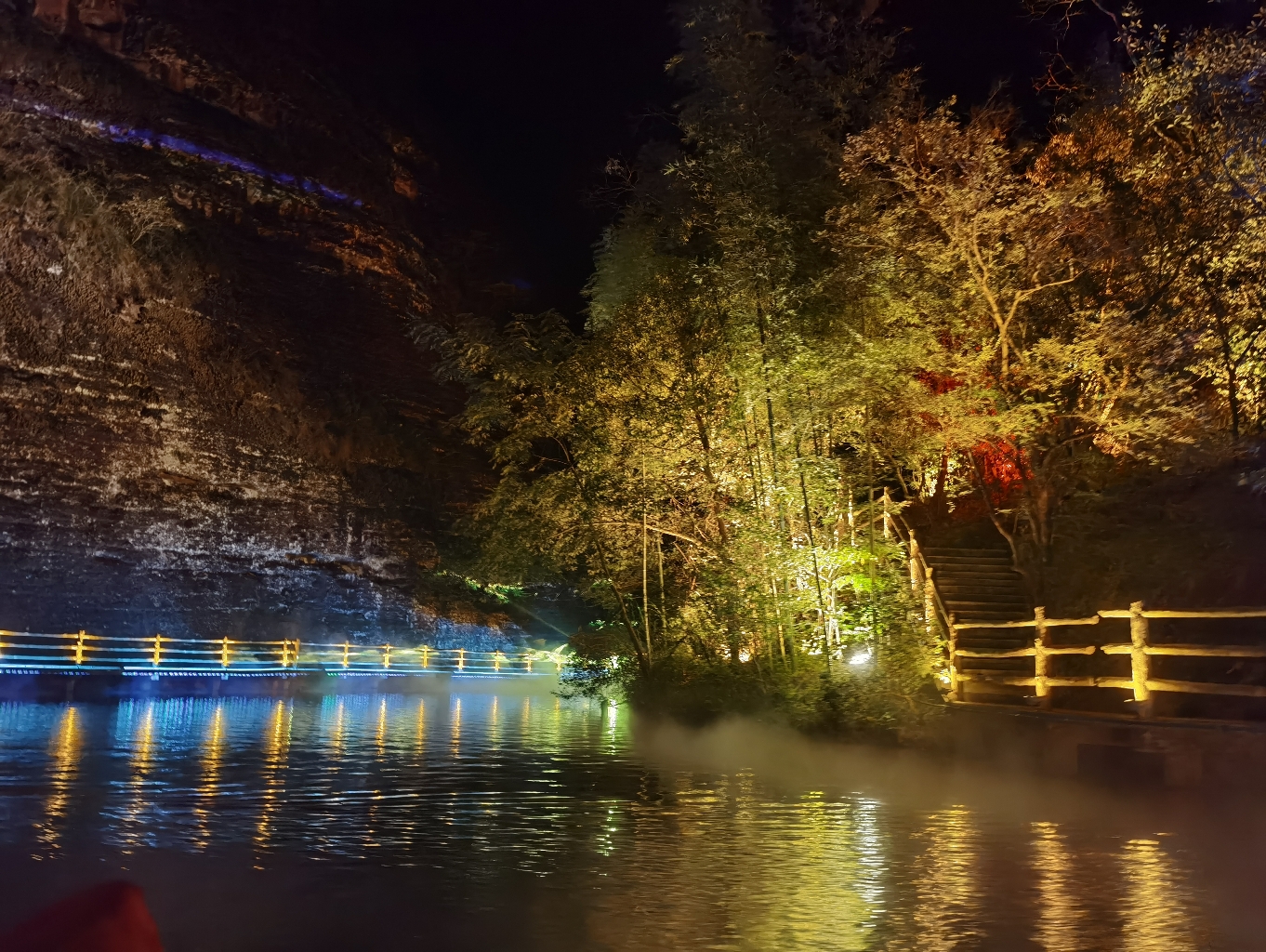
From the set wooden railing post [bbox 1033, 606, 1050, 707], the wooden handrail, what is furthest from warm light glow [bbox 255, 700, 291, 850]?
the wooden handrail

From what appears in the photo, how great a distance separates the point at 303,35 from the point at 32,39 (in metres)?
9.32

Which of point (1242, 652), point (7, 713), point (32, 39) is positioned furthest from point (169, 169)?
point (1242, 652)

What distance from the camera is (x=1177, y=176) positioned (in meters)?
13.9

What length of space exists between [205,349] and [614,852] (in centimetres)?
2427

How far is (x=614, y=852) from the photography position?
602 centimetres

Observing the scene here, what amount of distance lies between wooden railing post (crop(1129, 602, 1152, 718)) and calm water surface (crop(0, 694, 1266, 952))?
92 cm

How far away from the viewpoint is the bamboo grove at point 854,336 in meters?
12.5

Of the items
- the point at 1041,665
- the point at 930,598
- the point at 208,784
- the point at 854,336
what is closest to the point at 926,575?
the point at 930,598

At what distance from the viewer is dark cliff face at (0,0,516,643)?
2436 cm

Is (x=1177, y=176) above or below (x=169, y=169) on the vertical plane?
below

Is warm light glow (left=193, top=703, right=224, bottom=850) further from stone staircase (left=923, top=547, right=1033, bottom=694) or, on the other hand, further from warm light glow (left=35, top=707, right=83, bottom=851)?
stone staircase (left=923, top=547, right=1033, bottom=694)

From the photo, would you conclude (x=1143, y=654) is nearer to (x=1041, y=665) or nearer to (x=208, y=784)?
(x=1041, y=665)

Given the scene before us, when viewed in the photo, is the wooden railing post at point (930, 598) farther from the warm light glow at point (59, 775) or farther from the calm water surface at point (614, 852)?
the warm light glow at point (59, 775)

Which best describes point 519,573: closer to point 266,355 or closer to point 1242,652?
point 266,355
